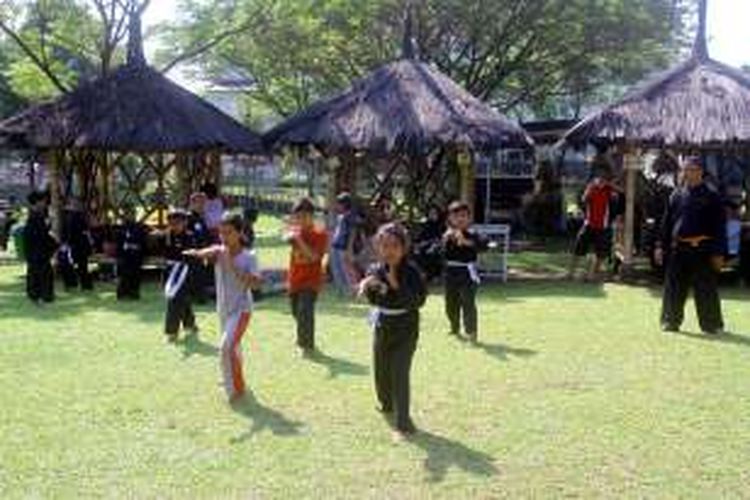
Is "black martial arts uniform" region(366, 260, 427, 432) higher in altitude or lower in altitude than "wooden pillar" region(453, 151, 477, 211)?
lower

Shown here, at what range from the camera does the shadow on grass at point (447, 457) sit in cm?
651

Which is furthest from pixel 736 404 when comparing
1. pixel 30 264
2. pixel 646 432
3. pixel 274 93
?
pixel 274 93

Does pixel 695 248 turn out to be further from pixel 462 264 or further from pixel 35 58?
pixel 35 58

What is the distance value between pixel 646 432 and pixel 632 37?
757 inches

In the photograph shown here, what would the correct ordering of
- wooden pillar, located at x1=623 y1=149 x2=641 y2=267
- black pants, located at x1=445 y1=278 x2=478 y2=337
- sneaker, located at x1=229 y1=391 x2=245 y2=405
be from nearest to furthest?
sneaker, located at x1=229 y1=391 x2=245 y2=405 → black pants, located at x1=445 y1=278 x2=478 y2=337 → wooden pillar, located at x1=623 y1=149 x2=641 y2=267

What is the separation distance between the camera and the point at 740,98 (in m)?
16.6

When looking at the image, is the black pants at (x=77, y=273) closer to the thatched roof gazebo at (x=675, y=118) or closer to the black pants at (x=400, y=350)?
the thatched roof gazebo at (x=675, y=118)

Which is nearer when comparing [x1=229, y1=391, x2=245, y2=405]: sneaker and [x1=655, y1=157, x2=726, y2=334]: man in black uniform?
[x1=229, y1=391, x2=245, y2=405]: sneaker

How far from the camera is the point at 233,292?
8.28 m

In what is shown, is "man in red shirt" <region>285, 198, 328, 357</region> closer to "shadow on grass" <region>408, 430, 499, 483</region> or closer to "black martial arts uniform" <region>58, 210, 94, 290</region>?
"shadow on grass" <region>408, 430, 499, 483</region>

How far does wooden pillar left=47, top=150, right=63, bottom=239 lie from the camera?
17.0m

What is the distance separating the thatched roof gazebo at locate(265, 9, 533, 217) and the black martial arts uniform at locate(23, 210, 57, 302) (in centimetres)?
437

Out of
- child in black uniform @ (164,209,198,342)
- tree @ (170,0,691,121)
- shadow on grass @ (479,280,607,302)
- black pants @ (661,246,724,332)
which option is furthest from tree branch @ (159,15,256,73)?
black pants @ (661,246,724,332)

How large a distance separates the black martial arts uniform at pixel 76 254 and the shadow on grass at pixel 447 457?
9.09 m
